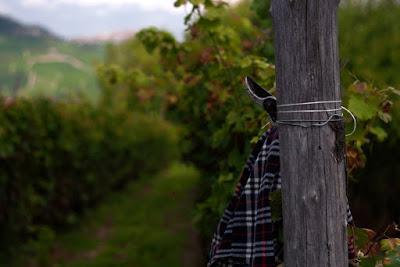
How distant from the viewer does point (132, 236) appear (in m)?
10.7

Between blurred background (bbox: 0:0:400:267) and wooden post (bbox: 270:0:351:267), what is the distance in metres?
0.55

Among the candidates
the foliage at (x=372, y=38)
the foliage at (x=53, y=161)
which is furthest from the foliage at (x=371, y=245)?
the foliage at (x=372, y=38)

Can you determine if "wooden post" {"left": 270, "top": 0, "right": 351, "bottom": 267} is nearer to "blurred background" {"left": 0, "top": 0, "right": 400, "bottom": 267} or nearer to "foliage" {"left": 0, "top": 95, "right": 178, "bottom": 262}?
"blurred background" {"left": 0, "top": 0, "right": 400, "bottom": 267}

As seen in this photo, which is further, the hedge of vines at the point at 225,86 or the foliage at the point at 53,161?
the foliage at the point at 53,161

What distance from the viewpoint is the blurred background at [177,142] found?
3680mm

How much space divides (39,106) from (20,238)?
82.6 inches

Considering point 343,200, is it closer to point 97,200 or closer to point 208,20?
point 208,20

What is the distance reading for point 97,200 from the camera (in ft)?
43.6

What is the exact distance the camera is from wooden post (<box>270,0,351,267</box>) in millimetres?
1928

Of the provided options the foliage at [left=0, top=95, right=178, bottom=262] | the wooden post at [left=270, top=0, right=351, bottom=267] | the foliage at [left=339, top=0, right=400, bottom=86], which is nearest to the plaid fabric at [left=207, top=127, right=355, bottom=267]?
the wooden post at [left=270, top=0, right=351, bottom=267]

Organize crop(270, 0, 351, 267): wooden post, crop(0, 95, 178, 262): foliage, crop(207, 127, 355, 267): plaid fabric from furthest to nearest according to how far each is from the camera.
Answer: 1. crop(0, 95, 178, 262): foliage
2. crop(207, 127, 355, 267): plaid fabric
3. crop(270, 0, 351, 267): wooden post

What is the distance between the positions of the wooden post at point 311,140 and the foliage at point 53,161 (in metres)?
5.47

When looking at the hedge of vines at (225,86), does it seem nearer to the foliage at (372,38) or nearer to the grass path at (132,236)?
the grass path at (132,236)

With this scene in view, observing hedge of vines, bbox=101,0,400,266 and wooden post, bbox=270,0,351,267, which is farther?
hedge of vines, bbox=101,0,400,266
